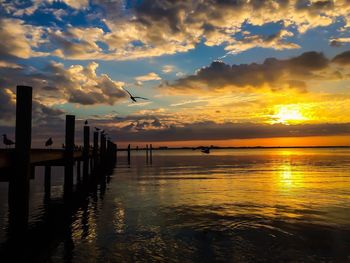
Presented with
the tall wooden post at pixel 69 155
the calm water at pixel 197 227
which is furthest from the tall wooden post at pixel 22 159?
the tall wooden post at pixel 69 155

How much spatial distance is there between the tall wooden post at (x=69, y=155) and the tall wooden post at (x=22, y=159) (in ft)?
38.0

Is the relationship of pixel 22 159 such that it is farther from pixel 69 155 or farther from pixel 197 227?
pixel 69 155

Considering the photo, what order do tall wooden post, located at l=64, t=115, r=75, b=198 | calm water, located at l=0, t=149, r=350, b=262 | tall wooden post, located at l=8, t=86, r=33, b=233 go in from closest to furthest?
calm water, located at l=0, t=149, r=350, b=262 < tall wooden post, located at l=8, t=86, r=33, b=233 < tall wooden post, located at l=64, t=115, r=75, b=198

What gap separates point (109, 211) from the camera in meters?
20.0

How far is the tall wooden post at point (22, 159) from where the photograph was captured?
1238 cm

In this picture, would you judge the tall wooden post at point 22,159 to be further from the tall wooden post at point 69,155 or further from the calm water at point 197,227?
the tall wooden post at point 69,155

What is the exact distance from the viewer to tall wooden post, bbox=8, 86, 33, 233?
12.4m

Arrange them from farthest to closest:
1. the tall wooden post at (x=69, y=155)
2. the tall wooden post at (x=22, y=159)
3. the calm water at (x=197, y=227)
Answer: the tall wooden post at (x=69, y=155) → the tall wooden post at (x=22, y=159) → the calm water at (x=197, y=227)

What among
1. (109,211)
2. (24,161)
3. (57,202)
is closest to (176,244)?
(24,161)

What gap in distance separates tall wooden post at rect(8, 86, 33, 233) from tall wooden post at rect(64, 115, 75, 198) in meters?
11.6

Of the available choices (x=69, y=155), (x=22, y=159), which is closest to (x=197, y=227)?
(x=22, y=159)

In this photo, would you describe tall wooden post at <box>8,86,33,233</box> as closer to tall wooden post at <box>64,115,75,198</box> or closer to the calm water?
the calm water

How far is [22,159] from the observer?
40.8ft

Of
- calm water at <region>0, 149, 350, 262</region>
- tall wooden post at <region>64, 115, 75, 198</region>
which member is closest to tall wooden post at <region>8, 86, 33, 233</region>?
calm water at <region>0, 149, 350, 262</region>
